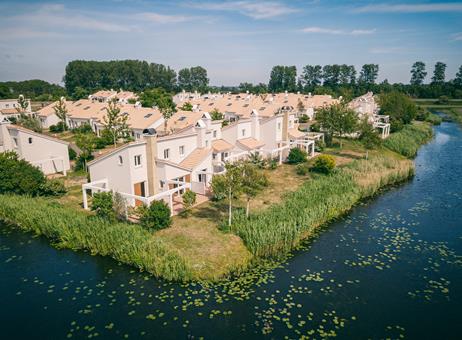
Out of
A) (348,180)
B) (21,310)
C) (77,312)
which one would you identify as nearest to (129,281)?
(77,312)

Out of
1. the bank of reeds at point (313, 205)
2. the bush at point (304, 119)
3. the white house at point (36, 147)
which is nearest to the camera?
the bank of reeds at point (313, 205)

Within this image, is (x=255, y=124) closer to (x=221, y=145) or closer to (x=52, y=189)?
(x=221, y=145)

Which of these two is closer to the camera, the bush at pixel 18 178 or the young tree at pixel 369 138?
the bush at pixel 18 178

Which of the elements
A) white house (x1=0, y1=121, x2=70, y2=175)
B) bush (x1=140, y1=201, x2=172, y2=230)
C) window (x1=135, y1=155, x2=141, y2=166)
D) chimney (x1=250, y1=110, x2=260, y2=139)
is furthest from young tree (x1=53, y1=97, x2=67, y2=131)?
bush (x1=140, y1=201, x2=172, y2=230)

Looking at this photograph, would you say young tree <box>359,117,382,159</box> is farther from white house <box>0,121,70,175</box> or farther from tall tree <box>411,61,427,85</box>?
tall tree <box>411,61,427,85</box>

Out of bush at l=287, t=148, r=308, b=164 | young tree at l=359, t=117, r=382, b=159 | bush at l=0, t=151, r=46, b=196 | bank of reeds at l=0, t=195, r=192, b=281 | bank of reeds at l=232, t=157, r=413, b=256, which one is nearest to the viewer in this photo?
bank of reeds at l=0, t=195, r=192, b=281

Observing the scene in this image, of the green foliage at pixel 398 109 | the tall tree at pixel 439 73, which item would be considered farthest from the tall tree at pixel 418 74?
the green foliage at pixel 398 109

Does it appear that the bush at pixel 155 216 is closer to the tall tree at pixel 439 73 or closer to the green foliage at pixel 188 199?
the green foliage at pixel 188 199
